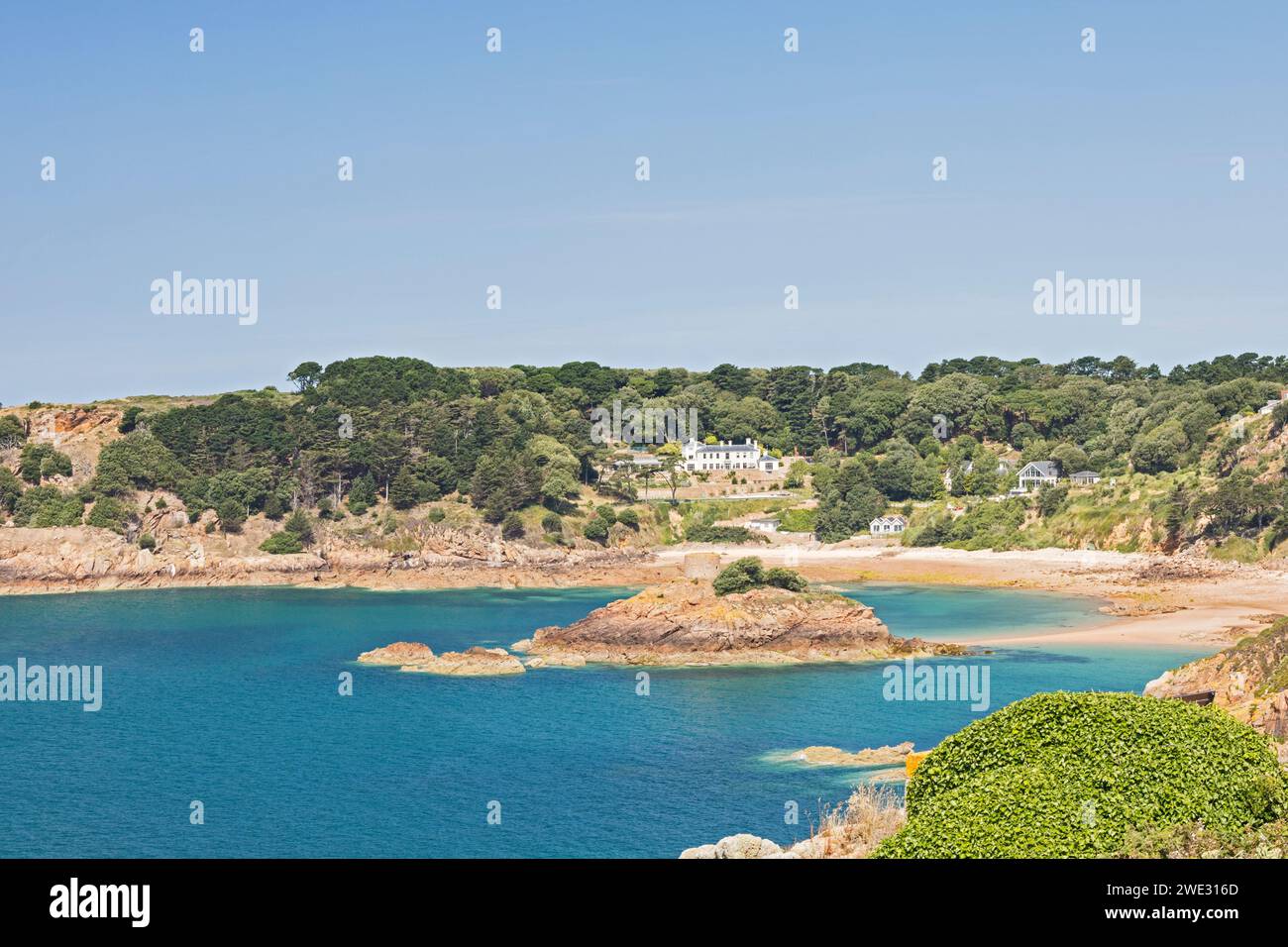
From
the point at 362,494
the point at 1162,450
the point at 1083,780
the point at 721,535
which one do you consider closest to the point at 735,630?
the point at 1083,780

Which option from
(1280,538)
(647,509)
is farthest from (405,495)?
(1280,538)

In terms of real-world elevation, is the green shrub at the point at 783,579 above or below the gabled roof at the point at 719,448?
below

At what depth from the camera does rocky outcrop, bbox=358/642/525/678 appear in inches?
2441

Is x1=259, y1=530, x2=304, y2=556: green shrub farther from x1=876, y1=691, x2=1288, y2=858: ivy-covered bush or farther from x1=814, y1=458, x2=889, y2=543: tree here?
x1=876, y1=691, x2=1288, y2=858: ivy-covered bush

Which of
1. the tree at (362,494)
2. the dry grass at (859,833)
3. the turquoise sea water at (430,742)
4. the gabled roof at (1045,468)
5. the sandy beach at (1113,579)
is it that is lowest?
the turquoise sea water at (430,742)

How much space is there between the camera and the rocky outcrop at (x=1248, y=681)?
32438 mm

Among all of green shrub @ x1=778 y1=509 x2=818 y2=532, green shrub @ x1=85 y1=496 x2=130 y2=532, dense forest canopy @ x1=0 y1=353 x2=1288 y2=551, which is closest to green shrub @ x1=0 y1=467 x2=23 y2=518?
dense forest canopy @ x1=0 y1=353 x2=1288 y2=551

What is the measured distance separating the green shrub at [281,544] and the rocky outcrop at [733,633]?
5281cm

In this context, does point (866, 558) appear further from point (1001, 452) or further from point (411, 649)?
point (411, 649)

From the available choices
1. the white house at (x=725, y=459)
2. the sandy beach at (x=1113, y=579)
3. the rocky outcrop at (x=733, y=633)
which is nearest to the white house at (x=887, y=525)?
the sandy beach at (x=1113, y=579)

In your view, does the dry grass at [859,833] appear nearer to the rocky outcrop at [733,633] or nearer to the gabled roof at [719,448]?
the rocky outcrop at [733,633]

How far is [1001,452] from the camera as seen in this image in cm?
13738

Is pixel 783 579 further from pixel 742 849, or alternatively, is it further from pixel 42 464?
pixel 42 464
